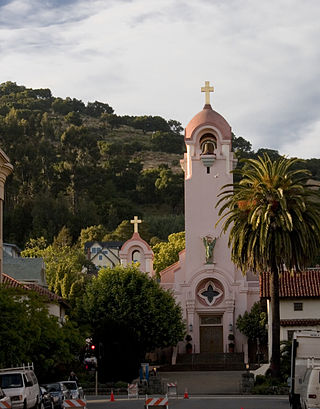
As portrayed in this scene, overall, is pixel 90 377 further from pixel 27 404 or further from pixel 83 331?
pixel 27 404

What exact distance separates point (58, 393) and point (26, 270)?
3765 cm

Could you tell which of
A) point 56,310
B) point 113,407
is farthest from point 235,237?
point 56,310

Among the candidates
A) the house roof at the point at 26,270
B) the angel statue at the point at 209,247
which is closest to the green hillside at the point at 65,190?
the house roof at the point at 26,270

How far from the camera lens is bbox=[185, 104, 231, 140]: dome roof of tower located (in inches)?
3088

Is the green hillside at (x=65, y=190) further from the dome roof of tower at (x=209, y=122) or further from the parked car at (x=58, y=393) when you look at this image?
the parked car at (x=58, y=393)

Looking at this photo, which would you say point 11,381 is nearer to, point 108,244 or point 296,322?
point 296,322

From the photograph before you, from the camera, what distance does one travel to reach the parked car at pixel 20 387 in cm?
3041

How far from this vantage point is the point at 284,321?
203 feet

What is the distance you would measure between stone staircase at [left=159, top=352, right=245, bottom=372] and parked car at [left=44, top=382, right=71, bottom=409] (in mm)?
31436

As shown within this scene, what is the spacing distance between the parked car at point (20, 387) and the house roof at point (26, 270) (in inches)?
1614

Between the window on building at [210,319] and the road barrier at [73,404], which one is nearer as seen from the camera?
the road barrier at [73,404]

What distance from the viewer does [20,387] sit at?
30922mm

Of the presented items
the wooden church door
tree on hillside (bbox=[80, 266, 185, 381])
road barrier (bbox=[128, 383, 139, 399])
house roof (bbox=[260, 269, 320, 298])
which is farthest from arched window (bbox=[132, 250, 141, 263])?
road barrier (bbox=[128, 383, 139, 399])

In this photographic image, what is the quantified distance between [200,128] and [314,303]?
21.8 m
